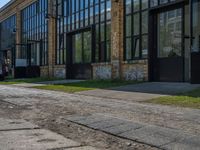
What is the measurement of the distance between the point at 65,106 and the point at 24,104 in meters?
1.83

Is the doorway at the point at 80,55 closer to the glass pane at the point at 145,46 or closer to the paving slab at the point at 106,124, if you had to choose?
the glass pane at the point at 145,46

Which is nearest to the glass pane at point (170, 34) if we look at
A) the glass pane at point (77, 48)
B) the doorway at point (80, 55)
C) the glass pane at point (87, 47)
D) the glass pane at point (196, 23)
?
the glass pane at point (196, 23)

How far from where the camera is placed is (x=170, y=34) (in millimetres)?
21906

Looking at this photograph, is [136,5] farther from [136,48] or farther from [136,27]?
[136,48]

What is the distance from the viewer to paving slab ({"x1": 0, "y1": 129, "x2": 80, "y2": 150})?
742 cm

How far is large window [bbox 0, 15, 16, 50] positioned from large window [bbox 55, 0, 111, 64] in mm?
17957

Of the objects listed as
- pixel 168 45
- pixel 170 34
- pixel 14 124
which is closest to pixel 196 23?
pixel 170 34

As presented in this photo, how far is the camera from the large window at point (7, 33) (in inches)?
2136

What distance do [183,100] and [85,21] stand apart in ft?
62.9

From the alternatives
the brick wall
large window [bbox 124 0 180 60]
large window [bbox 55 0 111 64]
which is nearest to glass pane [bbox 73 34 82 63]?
large window [bbox 55 0 111 64]

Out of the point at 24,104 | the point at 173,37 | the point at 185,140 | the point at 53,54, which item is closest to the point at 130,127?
the point at 185,140

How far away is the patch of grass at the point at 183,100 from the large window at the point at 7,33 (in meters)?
40.8

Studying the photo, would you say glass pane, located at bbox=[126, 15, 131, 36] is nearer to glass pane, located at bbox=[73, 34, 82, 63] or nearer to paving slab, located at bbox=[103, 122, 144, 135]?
glass pane, located at bbox=[73, 34, 82, 63]

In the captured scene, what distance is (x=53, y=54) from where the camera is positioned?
38.2 meters
